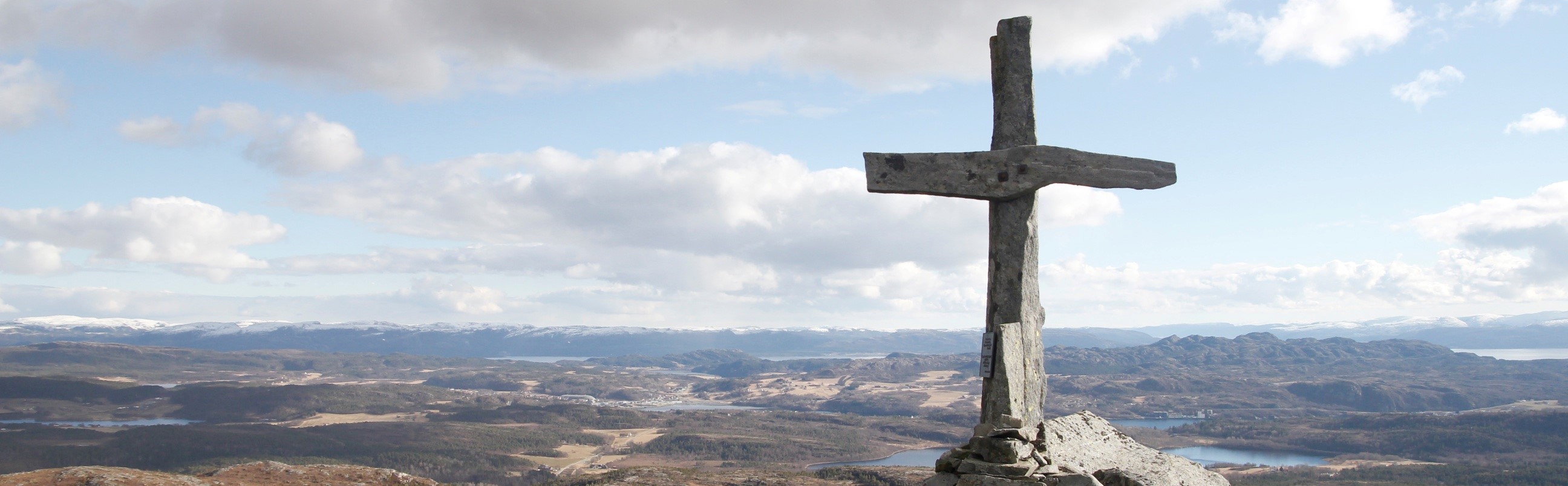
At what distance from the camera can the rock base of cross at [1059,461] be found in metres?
12.0

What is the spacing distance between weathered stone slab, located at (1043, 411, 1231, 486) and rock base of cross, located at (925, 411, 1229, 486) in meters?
0.01

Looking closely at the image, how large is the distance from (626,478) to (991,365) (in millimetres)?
63057

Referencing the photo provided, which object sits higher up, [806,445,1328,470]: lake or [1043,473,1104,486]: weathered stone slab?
[1043,473,1104,486]: weathered stone slab

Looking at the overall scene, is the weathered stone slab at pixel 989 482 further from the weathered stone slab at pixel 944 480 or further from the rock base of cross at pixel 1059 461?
the weathered stone slab at pixel 944 480

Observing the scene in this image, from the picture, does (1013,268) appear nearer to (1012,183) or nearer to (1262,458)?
(1012,183)

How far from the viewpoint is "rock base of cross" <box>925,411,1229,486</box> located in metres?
12.0

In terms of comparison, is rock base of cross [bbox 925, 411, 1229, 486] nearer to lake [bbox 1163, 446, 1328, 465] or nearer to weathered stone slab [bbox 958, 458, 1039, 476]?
weathered stone slab [bbox 958, 458, 1039, 476]

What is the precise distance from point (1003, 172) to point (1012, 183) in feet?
0.70

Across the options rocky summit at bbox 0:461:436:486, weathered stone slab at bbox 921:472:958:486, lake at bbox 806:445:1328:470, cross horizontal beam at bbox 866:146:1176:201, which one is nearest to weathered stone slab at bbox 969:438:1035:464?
weathered stone slab at bbox 921:472:958:486

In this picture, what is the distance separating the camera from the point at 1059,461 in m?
13.1

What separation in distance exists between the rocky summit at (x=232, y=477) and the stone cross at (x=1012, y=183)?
1025 inches

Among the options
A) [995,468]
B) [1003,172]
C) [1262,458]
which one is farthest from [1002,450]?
[1262,458]

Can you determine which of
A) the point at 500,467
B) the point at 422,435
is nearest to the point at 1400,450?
the point at 500,467

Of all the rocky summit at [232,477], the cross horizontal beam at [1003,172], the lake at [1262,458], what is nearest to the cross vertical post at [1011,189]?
the cross horizontal beam at [1003,172]
